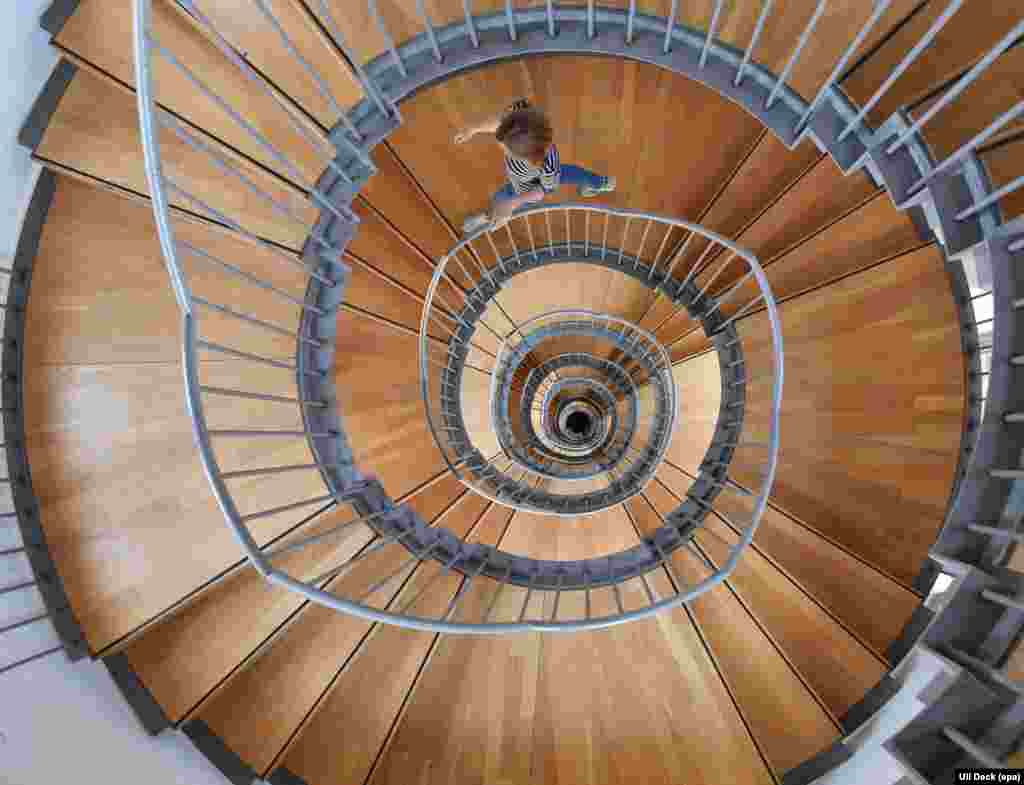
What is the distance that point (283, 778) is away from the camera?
3000mm

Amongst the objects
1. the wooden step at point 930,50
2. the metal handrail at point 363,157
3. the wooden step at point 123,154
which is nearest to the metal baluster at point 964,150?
the metal handrail at point 363,157

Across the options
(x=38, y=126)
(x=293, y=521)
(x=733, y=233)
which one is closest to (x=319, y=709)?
(x=293, y=521)

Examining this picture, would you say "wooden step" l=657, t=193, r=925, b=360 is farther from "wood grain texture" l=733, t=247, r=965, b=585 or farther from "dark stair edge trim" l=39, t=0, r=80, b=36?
"dark stair edge trim" l=39, t=0, r=80, b=36

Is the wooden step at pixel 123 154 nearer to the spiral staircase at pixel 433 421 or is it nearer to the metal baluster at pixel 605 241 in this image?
the spiral staircase at pixel 433 421

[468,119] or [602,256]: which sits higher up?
[468,119]

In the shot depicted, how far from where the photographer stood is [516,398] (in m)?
8.79

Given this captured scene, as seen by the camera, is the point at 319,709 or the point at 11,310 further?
the point at 319,709

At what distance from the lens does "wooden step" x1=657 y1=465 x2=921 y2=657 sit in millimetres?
2971

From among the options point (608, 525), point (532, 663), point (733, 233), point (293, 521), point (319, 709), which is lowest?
point (319, 709)

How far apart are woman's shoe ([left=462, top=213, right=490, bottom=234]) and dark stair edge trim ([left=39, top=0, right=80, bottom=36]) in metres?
2.26

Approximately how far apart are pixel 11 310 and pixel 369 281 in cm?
198

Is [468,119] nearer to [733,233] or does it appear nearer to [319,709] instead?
[733,233]

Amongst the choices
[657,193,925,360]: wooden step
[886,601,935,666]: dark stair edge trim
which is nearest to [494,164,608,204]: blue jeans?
[657,193,925,360]: wooden step

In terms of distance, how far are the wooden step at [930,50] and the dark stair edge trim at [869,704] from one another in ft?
9.67
